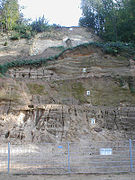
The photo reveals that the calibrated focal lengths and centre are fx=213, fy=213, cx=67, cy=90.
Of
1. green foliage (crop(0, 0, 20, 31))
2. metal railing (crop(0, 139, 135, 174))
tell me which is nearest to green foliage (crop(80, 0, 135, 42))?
green foliage (crop(0, 0, 20, 31))

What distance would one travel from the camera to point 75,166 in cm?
1037

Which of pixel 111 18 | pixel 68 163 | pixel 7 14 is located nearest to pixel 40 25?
pixel 7 14

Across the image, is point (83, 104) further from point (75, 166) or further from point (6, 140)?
point (75, 166)

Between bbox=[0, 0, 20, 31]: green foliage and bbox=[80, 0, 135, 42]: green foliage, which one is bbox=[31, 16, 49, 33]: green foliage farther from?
bbox=[80, 0, 135, 42]: green foliage

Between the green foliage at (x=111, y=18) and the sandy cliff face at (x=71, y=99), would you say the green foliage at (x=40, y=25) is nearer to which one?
the green foliage at (x=111, y=18)

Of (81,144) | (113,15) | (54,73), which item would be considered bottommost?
(81,144)

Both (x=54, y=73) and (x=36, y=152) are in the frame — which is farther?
(x=54, y=73)

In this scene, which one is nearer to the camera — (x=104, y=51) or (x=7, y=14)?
(x=104, y=51)

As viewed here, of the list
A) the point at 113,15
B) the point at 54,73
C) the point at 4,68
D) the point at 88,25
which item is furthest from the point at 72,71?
the point at 88,25

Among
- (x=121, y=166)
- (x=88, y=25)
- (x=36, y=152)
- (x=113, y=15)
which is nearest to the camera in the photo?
(x=121, y=166)

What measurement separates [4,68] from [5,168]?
44.8 ft

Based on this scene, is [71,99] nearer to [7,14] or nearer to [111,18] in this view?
[111,18]

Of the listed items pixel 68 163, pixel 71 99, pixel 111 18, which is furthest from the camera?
pixel 111 18

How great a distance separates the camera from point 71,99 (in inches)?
719
